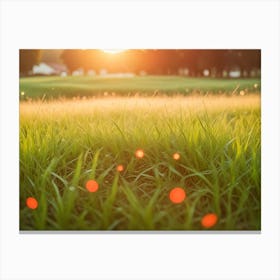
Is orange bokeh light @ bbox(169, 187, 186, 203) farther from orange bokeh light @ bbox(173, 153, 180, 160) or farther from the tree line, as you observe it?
the tree line

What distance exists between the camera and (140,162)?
3.16 meters

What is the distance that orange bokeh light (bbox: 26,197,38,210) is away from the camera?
312 cm

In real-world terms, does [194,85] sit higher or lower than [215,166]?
higher

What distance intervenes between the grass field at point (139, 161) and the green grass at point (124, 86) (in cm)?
2

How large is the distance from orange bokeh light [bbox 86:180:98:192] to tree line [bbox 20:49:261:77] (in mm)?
791

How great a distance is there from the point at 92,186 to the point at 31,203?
1.44 ft

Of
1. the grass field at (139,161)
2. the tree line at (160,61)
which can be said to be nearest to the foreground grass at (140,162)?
the grass field at (139,161)

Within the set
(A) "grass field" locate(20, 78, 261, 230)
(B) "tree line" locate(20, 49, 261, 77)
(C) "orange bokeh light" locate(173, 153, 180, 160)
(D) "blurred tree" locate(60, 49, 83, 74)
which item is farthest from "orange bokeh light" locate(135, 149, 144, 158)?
(D) "blurred tree" locate(60, 49, 83, 74)

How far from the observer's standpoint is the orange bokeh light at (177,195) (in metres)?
3.07
